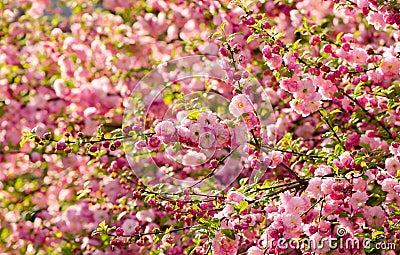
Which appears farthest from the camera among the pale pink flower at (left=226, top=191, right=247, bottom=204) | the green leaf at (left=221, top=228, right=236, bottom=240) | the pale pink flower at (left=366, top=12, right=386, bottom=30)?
the pale pink flower at (left=366, top=12, right=386, bottom=30)

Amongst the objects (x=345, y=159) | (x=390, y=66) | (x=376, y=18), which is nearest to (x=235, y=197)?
(x=345, y=159)

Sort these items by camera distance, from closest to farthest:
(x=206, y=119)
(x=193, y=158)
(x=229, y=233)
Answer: (x=229, y=233), (x=206, y=119), (x=193, y=158)

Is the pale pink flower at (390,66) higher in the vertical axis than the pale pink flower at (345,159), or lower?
higher

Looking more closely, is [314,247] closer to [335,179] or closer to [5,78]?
[335,179]

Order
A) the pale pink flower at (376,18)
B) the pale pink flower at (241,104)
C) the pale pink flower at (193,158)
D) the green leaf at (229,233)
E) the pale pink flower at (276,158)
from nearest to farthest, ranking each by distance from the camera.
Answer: the green leaf at (229,233) < the pale pink flower at (241,104) < the pale pink flower at (276,158) < the pale pink flower at (376,18) < the pale pink flower at (193,158)

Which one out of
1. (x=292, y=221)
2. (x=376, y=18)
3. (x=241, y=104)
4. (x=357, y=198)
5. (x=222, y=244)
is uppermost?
(x=376, y=18)

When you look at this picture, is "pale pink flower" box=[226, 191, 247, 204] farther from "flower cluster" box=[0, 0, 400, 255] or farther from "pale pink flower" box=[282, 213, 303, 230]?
"pale pink flower" box=[282, 213, 303, 230]

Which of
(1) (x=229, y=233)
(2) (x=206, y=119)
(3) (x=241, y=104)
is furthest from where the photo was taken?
(3) (x=241, y=104)

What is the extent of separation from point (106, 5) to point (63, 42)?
1.32ft

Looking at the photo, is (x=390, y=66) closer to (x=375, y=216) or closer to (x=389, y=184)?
(x=389, y=184)

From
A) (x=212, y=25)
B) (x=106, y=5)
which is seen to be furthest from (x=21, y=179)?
(x=212, y=25)

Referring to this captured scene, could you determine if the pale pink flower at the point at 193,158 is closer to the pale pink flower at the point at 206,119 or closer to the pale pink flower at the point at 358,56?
the pale pink flower at the point at 206,119

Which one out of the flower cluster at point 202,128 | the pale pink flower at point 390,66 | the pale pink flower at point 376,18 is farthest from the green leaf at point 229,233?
the pale pink flower at point 376,18


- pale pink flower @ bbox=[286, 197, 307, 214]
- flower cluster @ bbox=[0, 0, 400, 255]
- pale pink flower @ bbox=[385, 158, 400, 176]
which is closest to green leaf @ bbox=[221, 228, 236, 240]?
flower cluster @ bbox=[0, 0, 400, 255]
